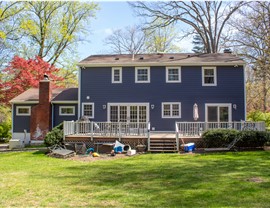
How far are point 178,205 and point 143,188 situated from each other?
166cm

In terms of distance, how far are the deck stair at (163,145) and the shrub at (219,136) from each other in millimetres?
1658

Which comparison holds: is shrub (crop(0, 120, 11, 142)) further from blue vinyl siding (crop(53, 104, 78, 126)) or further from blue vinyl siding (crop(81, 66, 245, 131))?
blue vinyl siding (crop(81, 66, 245, 131))

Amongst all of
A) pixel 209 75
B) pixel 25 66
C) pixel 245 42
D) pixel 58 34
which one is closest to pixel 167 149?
pixel 209 75

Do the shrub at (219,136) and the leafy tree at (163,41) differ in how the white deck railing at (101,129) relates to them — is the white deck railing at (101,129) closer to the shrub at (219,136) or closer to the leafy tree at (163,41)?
the shrub at (219,136)

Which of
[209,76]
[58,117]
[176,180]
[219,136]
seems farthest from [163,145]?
[58,117]

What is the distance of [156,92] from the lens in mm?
19188

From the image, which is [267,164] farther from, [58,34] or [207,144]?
[58,34]

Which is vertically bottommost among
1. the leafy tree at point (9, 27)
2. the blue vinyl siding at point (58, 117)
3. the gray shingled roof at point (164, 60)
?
the blue vinyl siding at point (58, 117)

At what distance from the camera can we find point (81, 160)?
41.7 feet

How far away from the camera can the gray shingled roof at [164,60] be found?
18.9 metres

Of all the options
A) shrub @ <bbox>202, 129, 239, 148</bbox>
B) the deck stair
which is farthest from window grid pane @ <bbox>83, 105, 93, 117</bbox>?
shrub @ <bbox>202, 129, 239, 148</bbox>

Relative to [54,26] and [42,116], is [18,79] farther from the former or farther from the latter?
[54,26]

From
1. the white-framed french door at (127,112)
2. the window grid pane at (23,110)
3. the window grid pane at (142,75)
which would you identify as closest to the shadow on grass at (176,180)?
the white-framed french door at (127,112)

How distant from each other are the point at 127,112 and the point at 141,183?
455 inches
